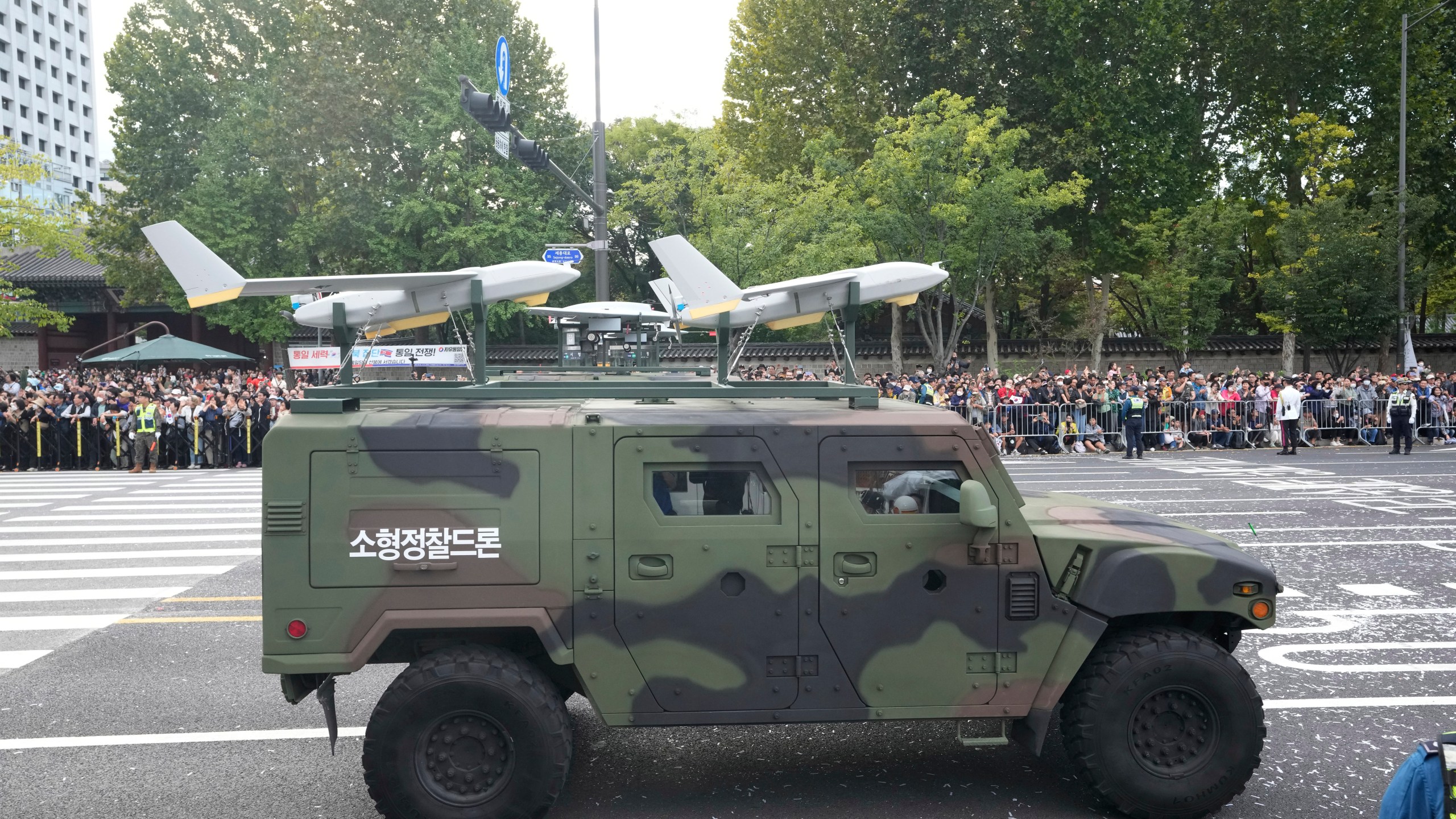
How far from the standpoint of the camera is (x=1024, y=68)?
39156mm

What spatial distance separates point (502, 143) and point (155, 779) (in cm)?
1292

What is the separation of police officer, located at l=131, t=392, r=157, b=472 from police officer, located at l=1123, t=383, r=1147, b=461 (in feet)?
67.8

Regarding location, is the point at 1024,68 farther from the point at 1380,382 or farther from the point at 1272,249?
the point at 1380,382

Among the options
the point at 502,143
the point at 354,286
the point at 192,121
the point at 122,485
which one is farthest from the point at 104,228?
the point at 354,286

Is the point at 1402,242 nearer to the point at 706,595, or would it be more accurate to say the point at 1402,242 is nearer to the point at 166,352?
the point at 706,595

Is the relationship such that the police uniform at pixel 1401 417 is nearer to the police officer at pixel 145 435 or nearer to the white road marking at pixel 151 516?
the white road marking at pixel 151 516

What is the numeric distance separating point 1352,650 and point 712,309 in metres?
5.64

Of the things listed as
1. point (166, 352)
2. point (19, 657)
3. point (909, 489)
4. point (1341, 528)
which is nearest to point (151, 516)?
point (19, 657)

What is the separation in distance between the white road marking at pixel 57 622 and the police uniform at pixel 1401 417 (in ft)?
79.2

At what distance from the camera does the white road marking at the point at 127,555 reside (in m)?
12.1

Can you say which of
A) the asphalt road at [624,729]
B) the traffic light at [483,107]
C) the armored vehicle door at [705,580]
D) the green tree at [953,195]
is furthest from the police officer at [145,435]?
the armored vehicle door at [705,580]

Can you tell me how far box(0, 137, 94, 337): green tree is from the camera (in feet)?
116

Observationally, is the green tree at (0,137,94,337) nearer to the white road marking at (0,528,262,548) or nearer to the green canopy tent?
the green canopy tent

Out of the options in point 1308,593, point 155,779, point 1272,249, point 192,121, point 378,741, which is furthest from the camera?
point 192,121
